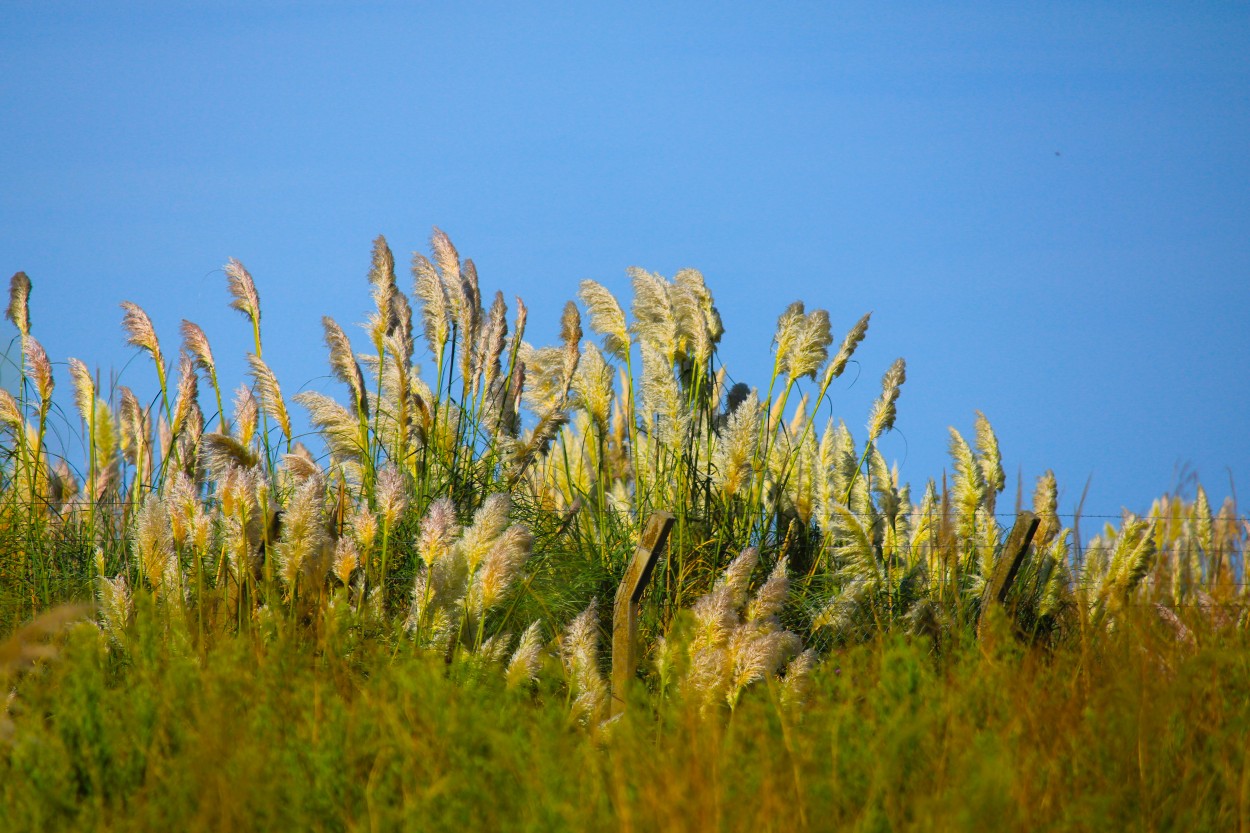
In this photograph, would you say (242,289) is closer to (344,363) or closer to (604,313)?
(344,363)

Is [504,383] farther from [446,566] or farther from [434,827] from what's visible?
[434,827]

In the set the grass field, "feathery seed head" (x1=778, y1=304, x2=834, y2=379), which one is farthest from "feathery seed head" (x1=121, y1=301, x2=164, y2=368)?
"feathery seed head" (x1=778, y1=304, x2=834, y2=379)

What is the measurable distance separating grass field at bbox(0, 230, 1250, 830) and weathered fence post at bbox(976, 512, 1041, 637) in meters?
0.02

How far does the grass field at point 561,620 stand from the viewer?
9.84 feet

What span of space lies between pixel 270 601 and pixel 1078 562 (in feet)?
14.9

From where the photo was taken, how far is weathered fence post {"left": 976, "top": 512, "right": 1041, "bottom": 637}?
5.66 meters

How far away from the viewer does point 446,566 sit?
15.6ft

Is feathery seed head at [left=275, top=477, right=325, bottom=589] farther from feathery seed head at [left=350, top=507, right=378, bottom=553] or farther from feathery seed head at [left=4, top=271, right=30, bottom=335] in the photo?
feathery seed head at [left=4, top=271, right=30, bottom=335]

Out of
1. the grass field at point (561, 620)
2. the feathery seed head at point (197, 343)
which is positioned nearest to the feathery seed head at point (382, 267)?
the grass field at point (561, 620)

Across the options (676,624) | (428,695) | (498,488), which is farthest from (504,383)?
(428,695)

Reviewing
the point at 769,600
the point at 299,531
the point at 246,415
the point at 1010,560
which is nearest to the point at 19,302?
the point at 246,415

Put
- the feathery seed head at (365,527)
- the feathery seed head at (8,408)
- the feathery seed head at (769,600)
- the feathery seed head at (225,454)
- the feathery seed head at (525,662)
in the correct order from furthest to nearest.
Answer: the feathery seed head at (8,408)
the feathery seed head at (225,454)
the feathery seed head at (365,527)
the feathery seed head at (769,600)
the feathery seed head at (525,662)

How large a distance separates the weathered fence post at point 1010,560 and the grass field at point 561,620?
2 cm

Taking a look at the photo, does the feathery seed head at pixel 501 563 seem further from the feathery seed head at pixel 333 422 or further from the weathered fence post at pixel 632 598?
the feathery seed head at pixel 333 422
